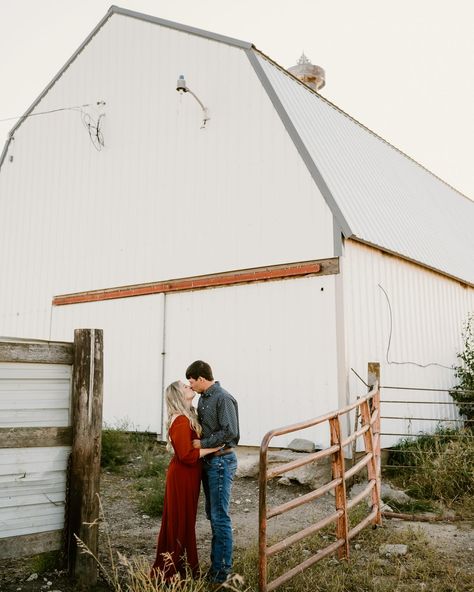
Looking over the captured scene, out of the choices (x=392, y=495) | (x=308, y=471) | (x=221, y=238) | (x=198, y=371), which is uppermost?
(x=221, y=238)

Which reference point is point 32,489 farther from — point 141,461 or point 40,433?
point 141,461

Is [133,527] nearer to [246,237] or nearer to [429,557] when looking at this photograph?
[429,557]

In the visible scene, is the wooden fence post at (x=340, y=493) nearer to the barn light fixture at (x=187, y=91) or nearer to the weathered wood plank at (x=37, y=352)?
Result: the weathered wood plank at (x=37, y=352)

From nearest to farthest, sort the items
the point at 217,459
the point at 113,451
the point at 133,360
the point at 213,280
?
the point at 217,459
the point at 113,451
the point at 213,280
the point at 133,360

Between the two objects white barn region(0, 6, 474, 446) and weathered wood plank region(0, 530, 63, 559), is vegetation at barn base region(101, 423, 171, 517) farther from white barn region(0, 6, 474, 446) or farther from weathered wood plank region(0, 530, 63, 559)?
weathered wood plank region(0, 530, 63, 559)

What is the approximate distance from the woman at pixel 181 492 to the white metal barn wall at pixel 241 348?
4488mm

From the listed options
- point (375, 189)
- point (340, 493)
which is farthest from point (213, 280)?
point (340, 493)

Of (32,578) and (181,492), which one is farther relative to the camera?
(181,492)

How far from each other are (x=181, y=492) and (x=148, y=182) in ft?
28.3

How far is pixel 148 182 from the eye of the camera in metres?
12.1

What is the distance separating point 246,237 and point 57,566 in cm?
685

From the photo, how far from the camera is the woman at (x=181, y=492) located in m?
4.48

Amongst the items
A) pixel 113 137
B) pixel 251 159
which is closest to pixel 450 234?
pixel 251 159

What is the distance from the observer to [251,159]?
10.4 m
